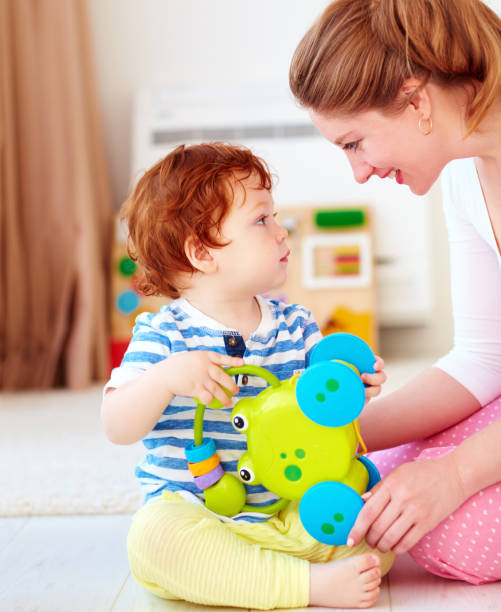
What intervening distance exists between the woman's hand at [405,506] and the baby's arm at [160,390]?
203mm

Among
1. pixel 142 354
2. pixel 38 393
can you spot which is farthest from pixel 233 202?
pixel 38 393

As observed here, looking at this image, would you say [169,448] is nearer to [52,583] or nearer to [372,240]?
[52,583]

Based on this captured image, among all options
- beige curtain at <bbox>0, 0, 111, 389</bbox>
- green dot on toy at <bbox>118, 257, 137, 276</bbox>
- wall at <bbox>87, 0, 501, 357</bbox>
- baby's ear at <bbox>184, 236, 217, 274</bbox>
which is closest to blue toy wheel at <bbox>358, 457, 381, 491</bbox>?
baby's ear at <bbox>184, 236, 217, 274</bbox>

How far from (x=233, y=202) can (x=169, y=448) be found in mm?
330

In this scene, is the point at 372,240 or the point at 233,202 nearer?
the point at 233,202

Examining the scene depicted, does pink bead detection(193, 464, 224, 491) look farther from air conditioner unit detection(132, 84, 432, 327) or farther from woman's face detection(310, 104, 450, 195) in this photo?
air conditioner unit detection(132, 84, 432, 327)

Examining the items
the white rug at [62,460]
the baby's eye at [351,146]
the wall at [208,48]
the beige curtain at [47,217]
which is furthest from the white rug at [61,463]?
the wall at [208,48]

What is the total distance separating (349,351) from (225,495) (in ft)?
0.78

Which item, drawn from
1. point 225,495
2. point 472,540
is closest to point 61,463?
point 225,495

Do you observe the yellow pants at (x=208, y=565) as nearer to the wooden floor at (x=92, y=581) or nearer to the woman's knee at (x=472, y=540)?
the wooden floor at (x=92, y=581)

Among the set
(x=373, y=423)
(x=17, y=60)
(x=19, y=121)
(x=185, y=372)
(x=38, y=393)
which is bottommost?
(x=38, y=393)

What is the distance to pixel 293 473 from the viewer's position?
0.96 metres

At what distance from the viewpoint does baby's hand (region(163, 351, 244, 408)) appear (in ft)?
3.03

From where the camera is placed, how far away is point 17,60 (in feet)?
9.06
